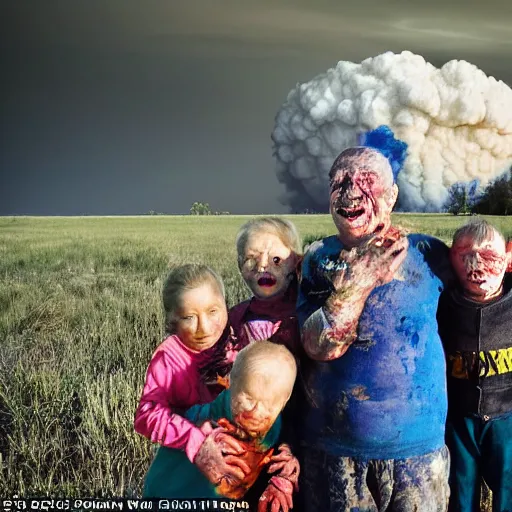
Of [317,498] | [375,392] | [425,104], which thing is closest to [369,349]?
[375,392]

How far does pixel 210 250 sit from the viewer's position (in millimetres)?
7617

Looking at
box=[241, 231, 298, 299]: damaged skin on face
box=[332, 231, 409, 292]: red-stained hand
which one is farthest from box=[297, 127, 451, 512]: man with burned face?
box=[241, 231, 298, 299]: damaged skin on face

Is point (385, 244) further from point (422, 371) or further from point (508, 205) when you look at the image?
point (508, 205)

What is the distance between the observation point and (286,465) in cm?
178

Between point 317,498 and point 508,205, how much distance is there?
213 inches

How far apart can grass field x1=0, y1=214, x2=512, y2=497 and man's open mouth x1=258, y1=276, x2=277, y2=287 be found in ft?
1.12

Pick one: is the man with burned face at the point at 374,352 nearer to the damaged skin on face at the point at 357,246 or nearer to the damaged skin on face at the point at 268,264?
the damaged skin on face at the point at 357,246

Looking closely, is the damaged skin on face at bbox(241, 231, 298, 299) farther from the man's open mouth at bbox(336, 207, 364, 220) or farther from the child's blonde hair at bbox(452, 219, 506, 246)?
the child's blonde hair at bbox(452, 219, 506, 246)

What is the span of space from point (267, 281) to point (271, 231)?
12 cm

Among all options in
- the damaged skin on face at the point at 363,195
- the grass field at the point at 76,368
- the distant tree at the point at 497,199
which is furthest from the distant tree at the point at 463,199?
the damaged skin on face at the point at 363,195

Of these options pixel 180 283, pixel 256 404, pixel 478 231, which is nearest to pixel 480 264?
pixel 478 231

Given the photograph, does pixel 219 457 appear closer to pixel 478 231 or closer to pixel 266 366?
pixel 266 366

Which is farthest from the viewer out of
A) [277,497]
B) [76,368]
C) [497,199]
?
[497,199]

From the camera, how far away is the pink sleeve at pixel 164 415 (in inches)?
67.7
